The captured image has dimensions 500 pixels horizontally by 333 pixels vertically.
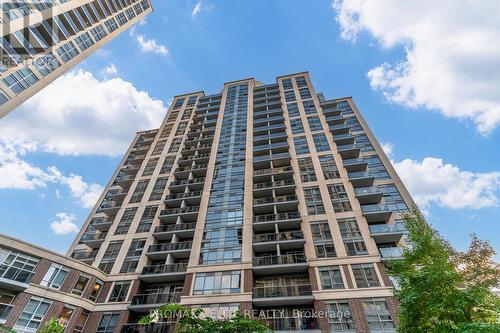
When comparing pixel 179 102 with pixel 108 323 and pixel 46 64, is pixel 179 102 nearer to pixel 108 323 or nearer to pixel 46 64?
pixel 46 64

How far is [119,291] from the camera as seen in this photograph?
1120 inches

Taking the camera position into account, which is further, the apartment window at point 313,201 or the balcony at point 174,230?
the balcony at point 174,230

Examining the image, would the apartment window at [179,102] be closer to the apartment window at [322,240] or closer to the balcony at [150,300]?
the balcony at [150,300]

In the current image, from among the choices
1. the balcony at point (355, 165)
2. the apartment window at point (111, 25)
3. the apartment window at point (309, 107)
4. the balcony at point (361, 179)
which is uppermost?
the apartment window at point (111, 25)

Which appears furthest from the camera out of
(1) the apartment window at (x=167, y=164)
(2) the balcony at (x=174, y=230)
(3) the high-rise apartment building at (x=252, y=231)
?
(1) the apartment window at (x=167, y=164)

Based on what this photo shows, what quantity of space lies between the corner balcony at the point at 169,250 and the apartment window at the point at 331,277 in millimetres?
15407

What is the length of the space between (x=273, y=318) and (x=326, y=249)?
28.8ft

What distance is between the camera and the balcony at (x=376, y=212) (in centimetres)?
3000

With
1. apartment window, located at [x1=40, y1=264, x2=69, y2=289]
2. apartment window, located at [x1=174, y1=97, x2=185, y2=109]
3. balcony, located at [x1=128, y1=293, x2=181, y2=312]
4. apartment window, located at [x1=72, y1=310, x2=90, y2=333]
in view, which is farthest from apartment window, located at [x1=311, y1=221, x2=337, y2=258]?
apartment window, located at [x1=174, y1=97, x2=185, y2=109]

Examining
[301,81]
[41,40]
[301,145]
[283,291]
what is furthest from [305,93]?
[41,40]

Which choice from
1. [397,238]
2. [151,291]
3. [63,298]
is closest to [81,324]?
[63,298]

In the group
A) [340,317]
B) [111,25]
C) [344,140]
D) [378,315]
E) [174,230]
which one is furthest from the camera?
[111,25]

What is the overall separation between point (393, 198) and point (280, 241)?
15.9 meters

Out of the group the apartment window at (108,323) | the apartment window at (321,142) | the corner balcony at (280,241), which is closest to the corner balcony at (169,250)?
the apartment window at (108,323)
